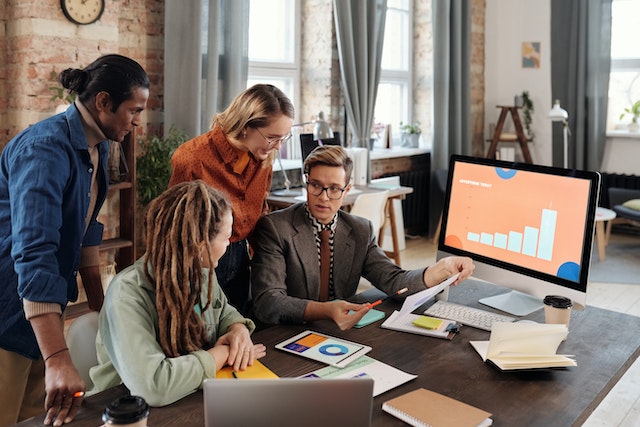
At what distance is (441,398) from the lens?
1475 millimetres

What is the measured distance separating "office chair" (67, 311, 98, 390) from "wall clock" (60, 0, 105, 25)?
7.96ft

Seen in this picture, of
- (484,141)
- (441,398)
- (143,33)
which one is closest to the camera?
(441,398)

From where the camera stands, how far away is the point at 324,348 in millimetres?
1734

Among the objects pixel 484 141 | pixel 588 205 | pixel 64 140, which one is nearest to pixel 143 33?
pixel 64 140

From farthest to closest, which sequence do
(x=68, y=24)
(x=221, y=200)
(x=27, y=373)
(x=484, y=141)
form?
(x=484, y=141) → (x=68, y=24) → (x=27, y=373) → (x=221, y=200)

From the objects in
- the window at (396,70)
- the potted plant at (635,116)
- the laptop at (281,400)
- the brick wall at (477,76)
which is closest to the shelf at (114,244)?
the laptop at (281,400)

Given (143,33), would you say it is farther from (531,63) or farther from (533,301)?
(531,63)

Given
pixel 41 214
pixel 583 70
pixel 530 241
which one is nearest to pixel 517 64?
pixel 583 70

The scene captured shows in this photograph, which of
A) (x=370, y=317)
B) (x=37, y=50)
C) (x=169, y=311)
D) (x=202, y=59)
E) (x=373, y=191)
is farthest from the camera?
(x=373, y=191)

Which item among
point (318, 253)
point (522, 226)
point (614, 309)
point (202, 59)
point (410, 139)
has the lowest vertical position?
point (614, 309)

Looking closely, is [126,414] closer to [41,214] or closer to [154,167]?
[41,214]

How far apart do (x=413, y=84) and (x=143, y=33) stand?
3.50 metres

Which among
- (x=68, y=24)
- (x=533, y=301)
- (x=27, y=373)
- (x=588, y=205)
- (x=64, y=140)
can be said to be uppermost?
(x=68, y=24)

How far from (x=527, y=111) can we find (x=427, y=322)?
605 centimetres
